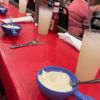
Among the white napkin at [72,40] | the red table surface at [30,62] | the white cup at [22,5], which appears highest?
the white cup at [22,5]

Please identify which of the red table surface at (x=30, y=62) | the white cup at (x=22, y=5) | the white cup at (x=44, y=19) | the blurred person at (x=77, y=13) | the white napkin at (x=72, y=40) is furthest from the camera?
the blurred person at (x=77, y=13)

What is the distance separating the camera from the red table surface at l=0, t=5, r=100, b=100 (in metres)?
0.70

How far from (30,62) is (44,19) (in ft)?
1.59

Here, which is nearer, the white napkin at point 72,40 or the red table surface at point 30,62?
the red table surface at point 30,62

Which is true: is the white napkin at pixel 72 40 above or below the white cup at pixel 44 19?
below

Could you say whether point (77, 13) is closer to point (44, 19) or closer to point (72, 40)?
point (44, 19)

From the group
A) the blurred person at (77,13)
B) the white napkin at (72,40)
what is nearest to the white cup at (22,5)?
the blurred person at (77,13)

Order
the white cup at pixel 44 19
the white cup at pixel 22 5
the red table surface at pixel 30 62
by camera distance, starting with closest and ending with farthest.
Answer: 1. the red table surface at pixel 30 62
2. the white cup at pixel 44 19
3. the white cup at pixel 22 5

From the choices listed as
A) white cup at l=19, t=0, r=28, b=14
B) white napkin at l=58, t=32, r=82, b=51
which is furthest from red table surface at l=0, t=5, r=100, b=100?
white cup at l=19, t=0, r=28, b=14

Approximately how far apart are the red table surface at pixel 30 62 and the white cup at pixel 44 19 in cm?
4

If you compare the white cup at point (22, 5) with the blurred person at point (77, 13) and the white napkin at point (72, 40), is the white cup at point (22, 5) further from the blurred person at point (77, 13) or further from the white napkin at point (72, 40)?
the white napkin at point (72, 40)

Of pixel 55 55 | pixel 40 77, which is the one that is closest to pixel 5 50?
pixel 55 55

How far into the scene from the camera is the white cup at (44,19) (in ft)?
4.16

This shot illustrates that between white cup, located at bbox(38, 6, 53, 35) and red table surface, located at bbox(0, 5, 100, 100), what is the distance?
0.14ft
